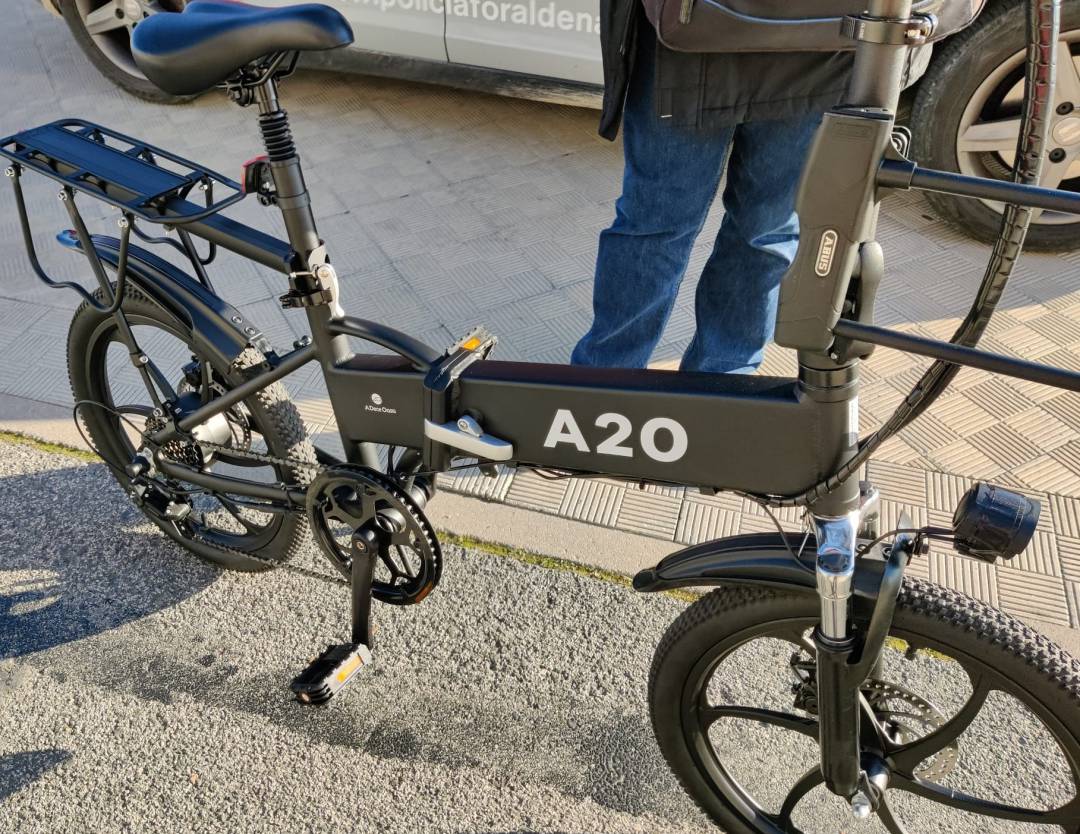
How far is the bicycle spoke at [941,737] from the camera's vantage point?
5.28 feet

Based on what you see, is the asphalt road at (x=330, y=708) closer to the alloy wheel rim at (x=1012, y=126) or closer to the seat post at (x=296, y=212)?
the seat post at (x=296, y=212)

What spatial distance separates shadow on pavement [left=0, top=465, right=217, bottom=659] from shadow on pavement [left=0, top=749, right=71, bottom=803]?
0.32m

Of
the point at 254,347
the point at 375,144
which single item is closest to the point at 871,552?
the point at 254,347

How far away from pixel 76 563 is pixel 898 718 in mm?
2165

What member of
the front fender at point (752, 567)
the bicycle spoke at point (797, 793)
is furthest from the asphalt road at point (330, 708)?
the front fender at point (752, 567)

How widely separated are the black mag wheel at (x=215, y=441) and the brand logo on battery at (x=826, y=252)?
1322mm

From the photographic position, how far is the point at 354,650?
215 cm

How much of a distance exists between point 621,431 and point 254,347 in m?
0.92

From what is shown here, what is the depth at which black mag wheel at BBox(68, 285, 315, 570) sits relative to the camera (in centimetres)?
223

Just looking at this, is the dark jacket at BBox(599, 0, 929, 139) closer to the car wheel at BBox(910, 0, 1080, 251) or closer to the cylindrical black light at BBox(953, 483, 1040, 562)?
the cylindrical black light at BBox(953, 483, 1040, 562)

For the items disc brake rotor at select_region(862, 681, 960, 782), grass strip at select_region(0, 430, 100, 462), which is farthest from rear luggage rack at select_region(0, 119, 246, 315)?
disc brake rotor at select_region(862, 681, 960, 782)

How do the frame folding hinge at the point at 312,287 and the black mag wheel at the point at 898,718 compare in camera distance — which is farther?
the frame folding hinge at the point at 312,287

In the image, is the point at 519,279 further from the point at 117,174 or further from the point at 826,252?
the point at 826,252

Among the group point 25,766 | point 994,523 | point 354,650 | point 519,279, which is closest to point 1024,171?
point 994,523
